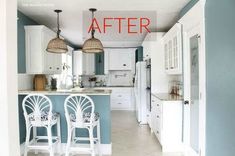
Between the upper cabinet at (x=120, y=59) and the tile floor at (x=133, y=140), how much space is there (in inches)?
105

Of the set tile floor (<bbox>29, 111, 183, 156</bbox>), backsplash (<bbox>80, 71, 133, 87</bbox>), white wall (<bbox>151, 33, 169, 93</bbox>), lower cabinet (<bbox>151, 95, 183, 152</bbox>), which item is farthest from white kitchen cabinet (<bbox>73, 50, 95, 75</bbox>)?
lower cabinet (<bbox>151, 95, 183, 152</bbox>)

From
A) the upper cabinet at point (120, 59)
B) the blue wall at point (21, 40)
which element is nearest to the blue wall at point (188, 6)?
the blue wall at point (21, 40)

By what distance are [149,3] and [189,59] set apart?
112cm

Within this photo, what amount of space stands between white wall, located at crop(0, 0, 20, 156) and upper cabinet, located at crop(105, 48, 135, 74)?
22.6 feet

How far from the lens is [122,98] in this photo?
25.9ft

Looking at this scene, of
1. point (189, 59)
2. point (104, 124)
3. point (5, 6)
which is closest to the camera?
point (5, 6)

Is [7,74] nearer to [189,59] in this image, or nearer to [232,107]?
[232,107]

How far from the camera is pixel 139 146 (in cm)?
391

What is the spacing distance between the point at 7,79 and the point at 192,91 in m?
2.76

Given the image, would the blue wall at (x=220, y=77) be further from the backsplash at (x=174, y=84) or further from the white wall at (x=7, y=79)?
the white wall at (x=7, y=79)

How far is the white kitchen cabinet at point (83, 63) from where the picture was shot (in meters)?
7.55

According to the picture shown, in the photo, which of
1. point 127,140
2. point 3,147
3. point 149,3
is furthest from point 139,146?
point 3,147

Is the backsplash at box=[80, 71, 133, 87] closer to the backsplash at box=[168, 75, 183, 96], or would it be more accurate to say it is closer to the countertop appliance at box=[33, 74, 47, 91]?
the backsplash at box=[168, 75, 183, 96]

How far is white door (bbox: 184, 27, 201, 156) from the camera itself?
3113mm
